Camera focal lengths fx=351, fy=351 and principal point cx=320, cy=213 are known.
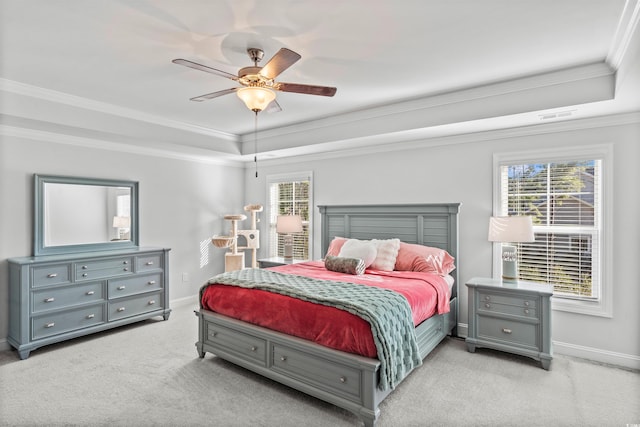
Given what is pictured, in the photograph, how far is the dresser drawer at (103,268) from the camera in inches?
149

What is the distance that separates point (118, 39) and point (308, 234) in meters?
3.54

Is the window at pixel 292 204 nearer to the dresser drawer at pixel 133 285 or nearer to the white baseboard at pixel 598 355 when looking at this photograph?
the dresser drawer at pixel 133 285

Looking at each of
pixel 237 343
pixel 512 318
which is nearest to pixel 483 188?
pixel 512 318

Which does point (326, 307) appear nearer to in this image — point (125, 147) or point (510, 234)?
point (510, 234)

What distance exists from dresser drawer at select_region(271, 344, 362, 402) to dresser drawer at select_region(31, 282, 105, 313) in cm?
240

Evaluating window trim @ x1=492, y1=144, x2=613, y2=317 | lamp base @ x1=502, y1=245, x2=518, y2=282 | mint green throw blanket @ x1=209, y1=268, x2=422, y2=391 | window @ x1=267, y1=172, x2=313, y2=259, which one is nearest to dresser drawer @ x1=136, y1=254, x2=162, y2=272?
mint green throw blanket @ x1=209, y1=268, x2=422, y2=391

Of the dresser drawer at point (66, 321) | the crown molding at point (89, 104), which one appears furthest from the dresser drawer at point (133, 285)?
the crown molding at point (89, 104)

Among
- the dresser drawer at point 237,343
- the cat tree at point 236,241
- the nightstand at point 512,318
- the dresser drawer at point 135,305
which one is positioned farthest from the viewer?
the cat tree at point 236,241

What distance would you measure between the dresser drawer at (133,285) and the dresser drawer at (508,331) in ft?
12.4

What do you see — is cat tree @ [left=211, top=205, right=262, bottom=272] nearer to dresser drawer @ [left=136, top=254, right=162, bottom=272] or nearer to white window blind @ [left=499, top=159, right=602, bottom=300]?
dresser drawer @ [left=136, top=254, right=162, bottom=272]

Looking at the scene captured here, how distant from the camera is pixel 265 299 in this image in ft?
9.44

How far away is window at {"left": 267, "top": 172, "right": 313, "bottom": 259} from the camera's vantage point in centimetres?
542

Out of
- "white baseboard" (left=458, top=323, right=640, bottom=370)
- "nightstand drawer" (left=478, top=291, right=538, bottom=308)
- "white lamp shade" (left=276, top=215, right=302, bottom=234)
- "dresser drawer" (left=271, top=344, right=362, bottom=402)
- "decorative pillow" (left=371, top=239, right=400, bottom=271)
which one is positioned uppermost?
"white lamp shade" (left=276, top=215, right=302, bottom=234)

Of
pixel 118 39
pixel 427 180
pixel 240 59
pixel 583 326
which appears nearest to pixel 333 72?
pixel 240 59
